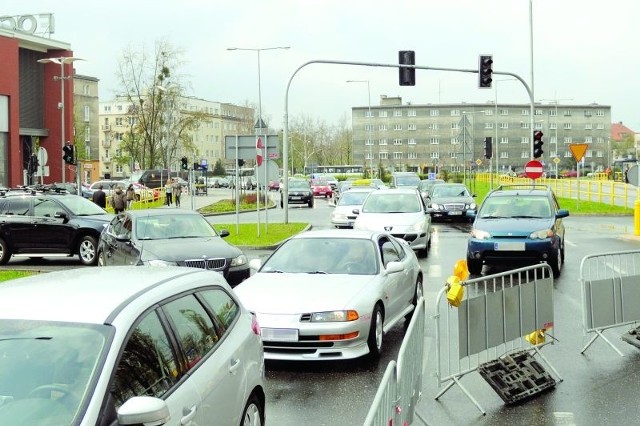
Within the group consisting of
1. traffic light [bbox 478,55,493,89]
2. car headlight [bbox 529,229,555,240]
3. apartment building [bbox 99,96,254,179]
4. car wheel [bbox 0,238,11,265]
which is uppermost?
apartment building [bbox 99,96,254,179]

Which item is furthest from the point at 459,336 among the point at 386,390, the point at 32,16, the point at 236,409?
the point at 32,16

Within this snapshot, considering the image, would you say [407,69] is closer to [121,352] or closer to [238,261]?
[238,261]

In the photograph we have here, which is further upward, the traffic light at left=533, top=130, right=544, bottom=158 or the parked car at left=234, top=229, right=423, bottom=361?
the traffic light at left=533, top=130, right=544, bottom=158

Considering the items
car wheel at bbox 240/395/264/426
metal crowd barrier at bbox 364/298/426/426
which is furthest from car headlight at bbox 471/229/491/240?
car wheel at bbox 240/395/264/426

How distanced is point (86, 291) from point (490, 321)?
433 cm

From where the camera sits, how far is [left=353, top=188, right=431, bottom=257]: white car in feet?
70.0

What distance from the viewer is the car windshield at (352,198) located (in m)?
29.5

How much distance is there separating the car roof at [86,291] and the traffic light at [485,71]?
86.8ft

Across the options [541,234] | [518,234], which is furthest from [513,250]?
[541,234]

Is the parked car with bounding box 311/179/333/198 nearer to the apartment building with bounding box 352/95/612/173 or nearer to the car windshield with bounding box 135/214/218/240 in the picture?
the car windshield with bounding box 135/214/218/240

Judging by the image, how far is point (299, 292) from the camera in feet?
30.8

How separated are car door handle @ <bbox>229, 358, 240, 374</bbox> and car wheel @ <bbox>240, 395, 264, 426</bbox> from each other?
31 cm

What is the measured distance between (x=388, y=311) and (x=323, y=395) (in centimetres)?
235

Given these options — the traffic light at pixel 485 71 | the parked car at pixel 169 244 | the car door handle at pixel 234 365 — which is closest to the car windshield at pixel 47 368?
the car door handle at pixel 234 365
